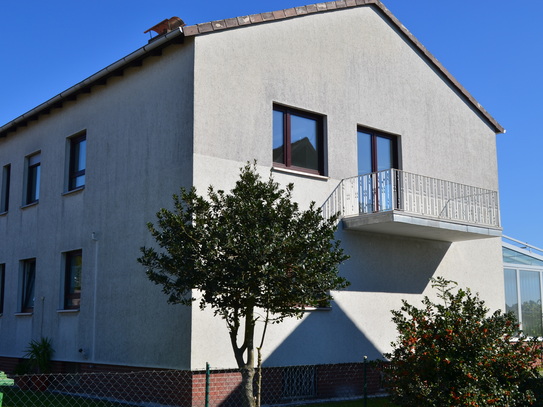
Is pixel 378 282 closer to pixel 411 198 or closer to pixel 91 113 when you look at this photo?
pixel 411 198

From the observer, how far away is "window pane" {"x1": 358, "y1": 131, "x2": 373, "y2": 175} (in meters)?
16.4

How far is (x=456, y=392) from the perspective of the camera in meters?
9.62

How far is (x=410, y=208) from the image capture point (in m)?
15.7

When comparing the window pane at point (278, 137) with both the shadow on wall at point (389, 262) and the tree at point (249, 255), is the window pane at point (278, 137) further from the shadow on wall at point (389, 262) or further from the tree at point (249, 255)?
the tree at point (249, 255)

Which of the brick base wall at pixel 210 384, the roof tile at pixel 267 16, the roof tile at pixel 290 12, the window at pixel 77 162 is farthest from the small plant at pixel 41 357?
the roof tile at pixel 290 12

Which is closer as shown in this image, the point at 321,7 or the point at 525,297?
the point at 321,7

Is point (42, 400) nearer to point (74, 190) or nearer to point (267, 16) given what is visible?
point (74, 190)

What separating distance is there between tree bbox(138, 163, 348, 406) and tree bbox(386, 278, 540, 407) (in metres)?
1.61

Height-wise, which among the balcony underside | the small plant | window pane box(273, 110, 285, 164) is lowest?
the small plant

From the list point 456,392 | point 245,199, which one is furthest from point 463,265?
point 245,199

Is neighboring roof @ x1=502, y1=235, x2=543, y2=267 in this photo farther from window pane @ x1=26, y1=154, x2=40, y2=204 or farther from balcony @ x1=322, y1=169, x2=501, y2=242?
window pane @ x1=26, y1=154, x2=40, y2=204

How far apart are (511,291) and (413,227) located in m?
7.16

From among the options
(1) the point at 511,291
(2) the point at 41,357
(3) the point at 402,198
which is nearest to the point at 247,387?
(3) the point at 402,198

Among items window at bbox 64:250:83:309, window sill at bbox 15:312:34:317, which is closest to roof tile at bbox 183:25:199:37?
window at bbox 64:250:83:309
